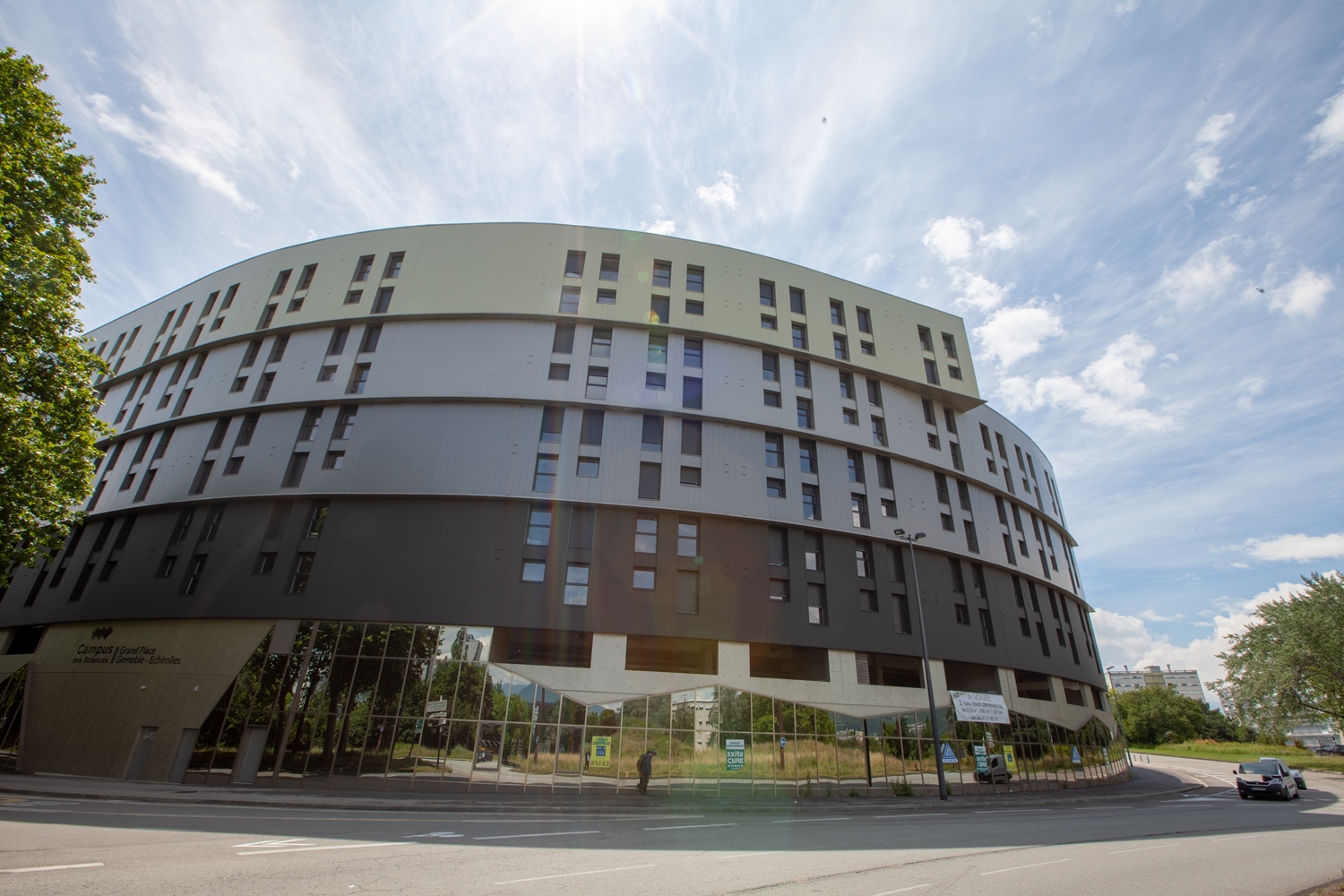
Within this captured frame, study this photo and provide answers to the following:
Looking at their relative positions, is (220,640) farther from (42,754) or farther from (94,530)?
(94,530)

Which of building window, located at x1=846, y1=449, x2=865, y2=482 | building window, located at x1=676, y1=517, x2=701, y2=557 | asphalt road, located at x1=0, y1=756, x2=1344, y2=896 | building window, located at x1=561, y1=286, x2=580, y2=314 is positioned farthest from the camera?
building window, located at x1=846, y1=449, x2=865, y2=482

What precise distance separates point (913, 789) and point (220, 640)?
34.1 metres

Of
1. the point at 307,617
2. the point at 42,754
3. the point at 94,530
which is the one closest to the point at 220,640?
the point at 307,617

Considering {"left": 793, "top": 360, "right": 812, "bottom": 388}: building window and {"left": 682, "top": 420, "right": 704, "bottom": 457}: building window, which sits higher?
{"left": 793, "top": 360, "right": 812, "bottom": 388}: building window

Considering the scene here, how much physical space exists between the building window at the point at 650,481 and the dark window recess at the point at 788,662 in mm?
9318

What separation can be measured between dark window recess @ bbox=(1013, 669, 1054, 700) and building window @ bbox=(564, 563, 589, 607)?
28.8 m

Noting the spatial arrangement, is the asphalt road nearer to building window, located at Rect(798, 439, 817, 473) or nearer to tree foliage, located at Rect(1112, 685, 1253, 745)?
building window, located at Rect(798, 439, 817, 473)

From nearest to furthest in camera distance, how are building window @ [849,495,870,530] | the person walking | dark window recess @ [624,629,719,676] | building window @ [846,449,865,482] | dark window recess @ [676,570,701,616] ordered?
1. the person walking
2. dark window recess @ [676,570,701,616]
3. dark window recess @ [624,629,719,676]
4. building window @ [849,495,870,530]
5. building window @ [846,449,865,482]

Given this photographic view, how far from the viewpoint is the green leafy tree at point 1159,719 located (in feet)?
290

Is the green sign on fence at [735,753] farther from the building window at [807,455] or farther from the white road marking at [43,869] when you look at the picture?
the white road marking at [43,869]

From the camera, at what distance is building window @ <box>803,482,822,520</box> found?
33.8m

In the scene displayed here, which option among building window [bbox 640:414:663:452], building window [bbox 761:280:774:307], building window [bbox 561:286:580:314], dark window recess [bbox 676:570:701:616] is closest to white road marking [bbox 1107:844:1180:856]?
dark window recess [bbox 676:570:701:616]

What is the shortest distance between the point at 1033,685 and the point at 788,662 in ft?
64.6

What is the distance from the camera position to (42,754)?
28781 mm
